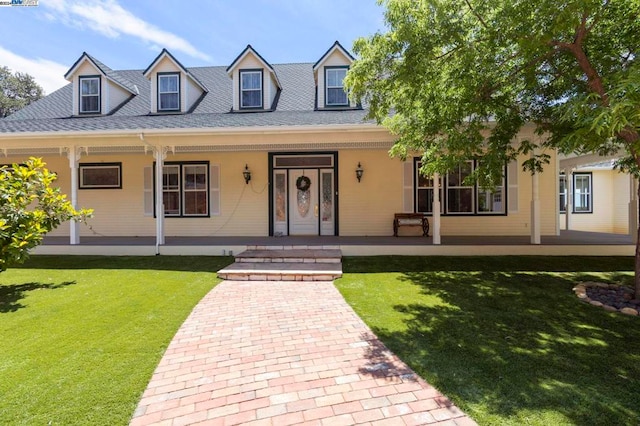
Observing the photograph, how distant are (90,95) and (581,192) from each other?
63.7 ft

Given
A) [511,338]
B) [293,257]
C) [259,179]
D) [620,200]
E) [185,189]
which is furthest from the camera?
[620,200]

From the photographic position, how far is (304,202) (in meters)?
10.0

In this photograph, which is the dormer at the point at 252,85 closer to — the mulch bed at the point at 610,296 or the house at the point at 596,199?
the mulch bed at the point at 610,296

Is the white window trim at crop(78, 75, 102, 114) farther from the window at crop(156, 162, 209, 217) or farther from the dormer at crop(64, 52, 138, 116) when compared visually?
the window at crop(156, 162, 209, 217)

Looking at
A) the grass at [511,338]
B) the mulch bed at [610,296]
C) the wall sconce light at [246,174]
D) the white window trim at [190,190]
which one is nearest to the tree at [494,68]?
the mulch bed at [610,296]

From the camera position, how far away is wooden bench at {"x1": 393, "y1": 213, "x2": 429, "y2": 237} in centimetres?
954

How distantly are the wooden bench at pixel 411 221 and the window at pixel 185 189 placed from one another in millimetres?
6032

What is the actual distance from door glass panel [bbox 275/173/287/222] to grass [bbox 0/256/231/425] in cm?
356

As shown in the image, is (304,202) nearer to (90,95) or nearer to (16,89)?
(90,95)

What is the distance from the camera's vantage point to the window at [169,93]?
34.8 feet

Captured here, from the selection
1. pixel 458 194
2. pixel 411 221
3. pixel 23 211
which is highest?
pixel 458 194

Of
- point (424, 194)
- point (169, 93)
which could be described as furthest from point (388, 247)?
point (169, 93)

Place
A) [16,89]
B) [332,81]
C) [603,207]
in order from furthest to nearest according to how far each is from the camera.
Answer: [16,89] < [603,207] < [332,81]

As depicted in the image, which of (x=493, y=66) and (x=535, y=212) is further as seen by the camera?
(x=535, y=212)
